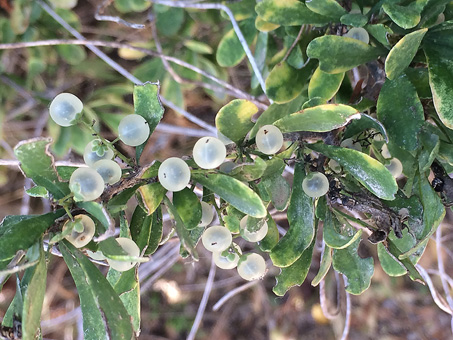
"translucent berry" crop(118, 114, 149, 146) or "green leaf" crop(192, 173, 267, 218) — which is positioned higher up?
"translucent berry" crop(118, 114, 149, 146)

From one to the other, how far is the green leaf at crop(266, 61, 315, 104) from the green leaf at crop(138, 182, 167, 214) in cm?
26

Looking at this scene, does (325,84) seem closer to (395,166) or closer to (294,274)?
(395,166)

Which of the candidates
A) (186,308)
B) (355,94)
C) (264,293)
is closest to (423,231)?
(355,94)

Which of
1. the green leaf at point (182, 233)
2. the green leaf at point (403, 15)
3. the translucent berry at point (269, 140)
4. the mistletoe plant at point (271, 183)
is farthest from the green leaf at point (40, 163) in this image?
the green leaf at point (403, 15)

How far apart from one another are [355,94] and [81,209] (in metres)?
0.44

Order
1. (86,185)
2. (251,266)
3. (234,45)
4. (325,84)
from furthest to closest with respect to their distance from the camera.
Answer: (234,45) < (325,84) < (251,266) < (86,185)

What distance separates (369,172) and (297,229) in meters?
0.11

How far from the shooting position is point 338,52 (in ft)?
1.77

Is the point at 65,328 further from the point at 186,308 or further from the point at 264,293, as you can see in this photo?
the point at 264,293

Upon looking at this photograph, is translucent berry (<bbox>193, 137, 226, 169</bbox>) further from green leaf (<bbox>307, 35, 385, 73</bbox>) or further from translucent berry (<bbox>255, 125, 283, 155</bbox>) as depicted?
green leaf (<bbox>307, 35, 385, 73</bbox>)

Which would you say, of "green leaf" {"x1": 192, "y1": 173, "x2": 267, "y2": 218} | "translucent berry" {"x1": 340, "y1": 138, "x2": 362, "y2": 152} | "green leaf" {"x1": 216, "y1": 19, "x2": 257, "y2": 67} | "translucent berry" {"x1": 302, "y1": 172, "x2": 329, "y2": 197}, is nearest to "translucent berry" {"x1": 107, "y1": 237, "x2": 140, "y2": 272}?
"green leaf" {"x1": 192, "y1": 173, "x2": 267, "y2": 218}

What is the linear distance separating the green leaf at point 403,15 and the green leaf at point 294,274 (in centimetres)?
30

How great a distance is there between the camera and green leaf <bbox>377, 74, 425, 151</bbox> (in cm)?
53

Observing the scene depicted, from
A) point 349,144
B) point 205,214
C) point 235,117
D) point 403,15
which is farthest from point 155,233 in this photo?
point 403,15
